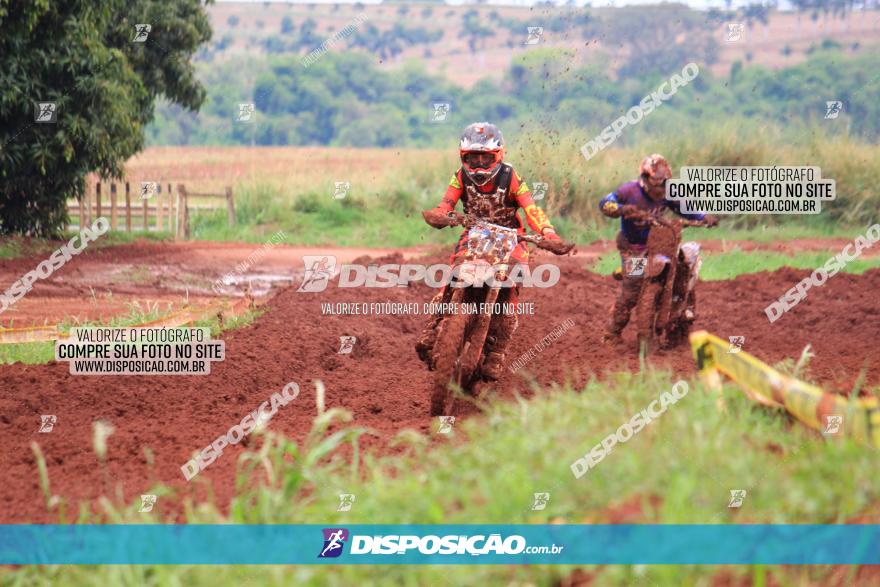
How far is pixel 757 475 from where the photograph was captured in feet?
18.4

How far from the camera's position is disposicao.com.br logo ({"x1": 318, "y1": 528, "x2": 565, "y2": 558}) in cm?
530

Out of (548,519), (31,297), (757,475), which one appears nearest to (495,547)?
(548,519)

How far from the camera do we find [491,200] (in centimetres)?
958

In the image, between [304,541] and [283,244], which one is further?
[283,244]

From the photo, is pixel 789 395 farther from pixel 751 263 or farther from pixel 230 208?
pixel 230 208

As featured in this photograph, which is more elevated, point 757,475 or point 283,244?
point 757,475

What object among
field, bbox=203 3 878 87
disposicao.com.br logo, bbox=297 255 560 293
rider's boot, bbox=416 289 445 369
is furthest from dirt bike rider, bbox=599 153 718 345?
field, bbox=203 3 878 87

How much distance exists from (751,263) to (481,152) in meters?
12.7

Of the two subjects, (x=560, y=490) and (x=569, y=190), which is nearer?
(x=560, y=490)

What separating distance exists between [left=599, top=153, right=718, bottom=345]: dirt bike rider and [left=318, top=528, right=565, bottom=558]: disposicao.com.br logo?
250 inches

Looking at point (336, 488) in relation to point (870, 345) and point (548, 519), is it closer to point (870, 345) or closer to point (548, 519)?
point (548, 519)

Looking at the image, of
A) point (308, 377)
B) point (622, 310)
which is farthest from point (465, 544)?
point (622, 310)

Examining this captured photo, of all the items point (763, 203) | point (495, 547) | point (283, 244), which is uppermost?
point (495, 547)

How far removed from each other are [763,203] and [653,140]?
6.61 m
